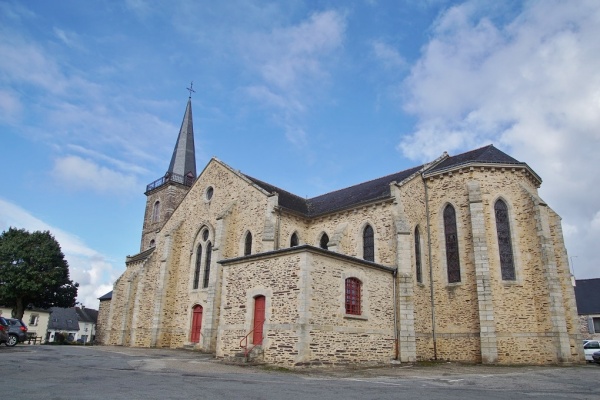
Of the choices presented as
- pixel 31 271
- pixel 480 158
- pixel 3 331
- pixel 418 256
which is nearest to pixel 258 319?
pixel 418 256

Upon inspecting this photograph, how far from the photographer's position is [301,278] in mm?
14992

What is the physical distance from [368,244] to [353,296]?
511cm

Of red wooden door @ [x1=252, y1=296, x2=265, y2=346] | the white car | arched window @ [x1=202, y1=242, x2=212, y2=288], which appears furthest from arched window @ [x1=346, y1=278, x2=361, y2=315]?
the white car

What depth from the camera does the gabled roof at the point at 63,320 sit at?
203 feet

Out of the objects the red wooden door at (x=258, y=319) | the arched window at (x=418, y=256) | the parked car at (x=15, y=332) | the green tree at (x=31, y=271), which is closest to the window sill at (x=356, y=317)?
the red wooden door at (x=258, y=319)

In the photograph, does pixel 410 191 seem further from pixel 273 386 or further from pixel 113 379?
pixel 113 379

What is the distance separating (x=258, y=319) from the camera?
16.2 meters

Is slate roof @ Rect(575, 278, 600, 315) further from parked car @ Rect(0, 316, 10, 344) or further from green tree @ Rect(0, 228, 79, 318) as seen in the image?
green tree @ Rect(0, 228, 79, 318)

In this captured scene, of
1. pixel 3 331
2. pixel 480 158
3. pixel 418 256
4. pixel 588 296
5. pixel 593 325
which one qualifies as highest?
pixel 480 158

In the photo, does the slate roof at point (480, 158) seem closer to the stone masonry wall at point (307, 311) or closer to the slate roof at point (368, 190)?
the slate roof at point (368, 190)

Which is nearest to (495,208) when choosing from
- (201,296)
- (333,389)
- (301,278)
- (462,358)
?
(462,358)

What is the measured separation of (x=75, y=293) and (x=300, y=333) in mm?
33622

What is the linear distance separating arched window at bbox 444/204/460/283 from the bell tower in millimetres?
23468

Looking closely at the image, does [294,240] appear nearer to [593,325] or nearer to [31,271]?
[31,271]
